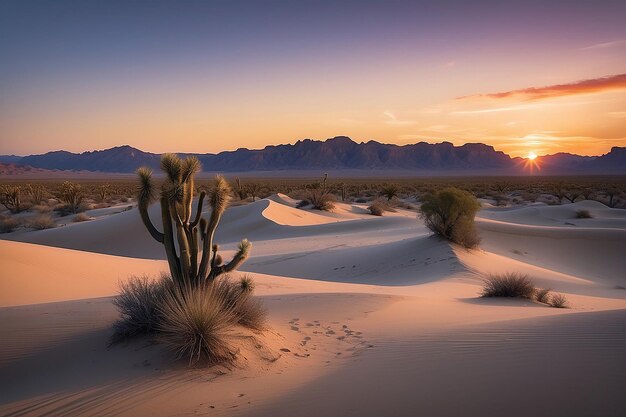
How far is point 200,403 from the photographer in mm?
4570

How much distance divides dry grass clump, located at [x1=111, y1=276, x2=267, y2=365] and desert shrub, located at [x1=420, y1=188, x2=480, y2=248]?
1217cm

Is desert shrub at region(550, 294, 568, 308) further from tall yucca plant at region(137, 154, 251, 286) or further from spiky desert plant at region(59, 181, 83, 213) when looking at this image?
spiky desert plant at region(59, 181, 83, 213)

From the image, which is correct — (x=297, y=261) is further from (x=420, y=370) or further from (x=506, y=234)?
(x=420, y=370)

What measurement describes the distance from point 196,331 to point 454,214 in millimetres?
14069

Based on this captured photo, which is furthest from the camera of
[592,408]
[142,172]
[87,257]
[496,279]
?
[87,257]

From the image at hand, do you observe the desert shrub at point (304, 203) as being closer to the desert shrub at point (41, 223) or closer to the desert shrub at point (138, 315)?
the desert shrub at point (41, 223)

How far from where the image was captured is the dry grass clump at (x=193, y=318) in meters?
5.55

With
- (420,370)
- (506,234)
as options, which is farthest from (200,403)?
(506,234)

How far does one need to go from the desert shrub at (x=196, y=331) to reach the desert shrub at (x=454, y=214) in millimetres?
13447

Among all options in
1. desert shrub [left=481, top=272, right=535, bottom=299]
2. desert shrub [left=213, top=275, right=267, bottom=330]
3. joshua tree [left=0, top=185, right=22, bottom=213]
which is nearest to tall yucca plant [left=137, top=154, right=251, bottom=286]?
desert shrub [left=213, top=275, right=267, bottom=330]

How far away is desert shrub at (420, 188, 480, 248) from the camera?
17.6 meters

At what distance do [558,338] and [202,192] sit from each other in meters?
6.04

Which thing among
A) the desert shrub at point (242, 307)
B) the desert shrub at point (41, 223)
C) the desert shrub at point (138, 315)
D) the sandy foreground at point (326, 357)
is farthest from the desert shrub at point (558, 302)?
the desert shrub at point (41, 223)

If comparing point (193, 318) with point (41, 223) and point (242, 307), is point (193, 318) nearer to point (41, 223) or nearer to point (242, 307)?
point (242, 307)
